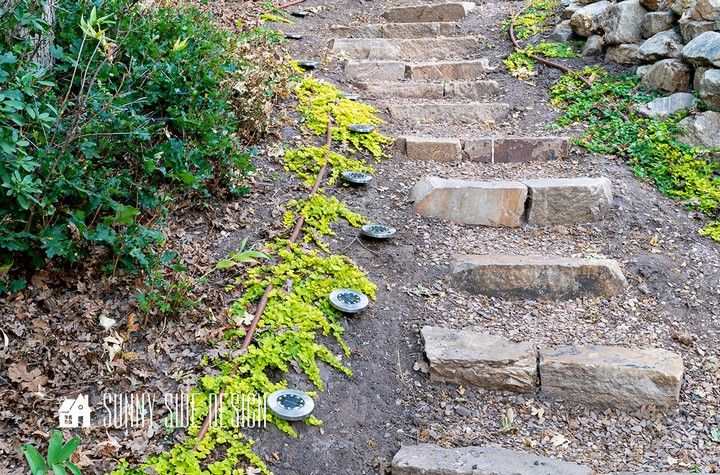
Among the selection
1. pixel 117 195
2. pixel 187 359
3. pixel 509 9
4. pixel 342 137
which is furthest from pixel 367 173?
pixel 509 9

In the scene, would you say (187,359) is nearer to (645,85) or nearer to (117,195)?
(117,195)

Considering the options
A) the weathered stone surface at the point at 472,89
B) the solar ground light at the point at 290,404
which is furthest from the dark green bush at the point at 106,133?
the weathered stone surface at the point at 472,89

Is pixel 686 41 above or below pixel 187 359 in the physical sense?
above

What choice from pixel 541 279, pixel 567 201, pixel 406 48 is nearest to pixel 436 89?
pixel 406 48

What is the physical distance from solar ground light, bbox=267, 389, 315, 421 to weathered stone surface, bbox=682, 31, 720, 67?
14.0 ft

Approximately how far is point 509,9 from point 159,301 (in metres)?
6.77

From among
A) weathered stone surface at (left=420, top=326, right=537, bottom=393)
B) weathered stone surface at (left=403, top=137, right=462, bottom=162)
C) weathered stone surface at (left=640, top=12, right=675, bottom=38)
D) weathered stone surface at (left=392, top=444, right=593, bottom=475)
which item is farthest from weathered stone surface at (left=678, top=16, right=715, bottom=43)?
weathered stone surface at (left=392, top=444, right=593, bottom=475)

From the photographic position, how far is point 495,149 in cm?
506

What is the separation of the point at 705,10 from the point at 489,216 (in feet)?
9.31

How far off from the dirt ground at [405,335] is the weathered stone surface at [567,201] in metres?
0.09

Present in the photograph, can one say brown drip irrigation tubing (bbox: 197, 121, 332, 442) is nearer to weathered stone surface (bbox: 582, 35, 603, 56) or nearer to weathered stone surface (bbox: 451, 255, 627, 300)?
weathered stone surface (bbox: 451, 255, 627, 300)

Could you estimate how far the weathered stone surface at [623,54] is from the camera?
233 inches

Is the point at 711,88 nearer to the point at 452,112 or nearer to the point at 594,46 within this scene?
the point at 594,46

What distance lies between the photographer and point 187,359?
2.87m
